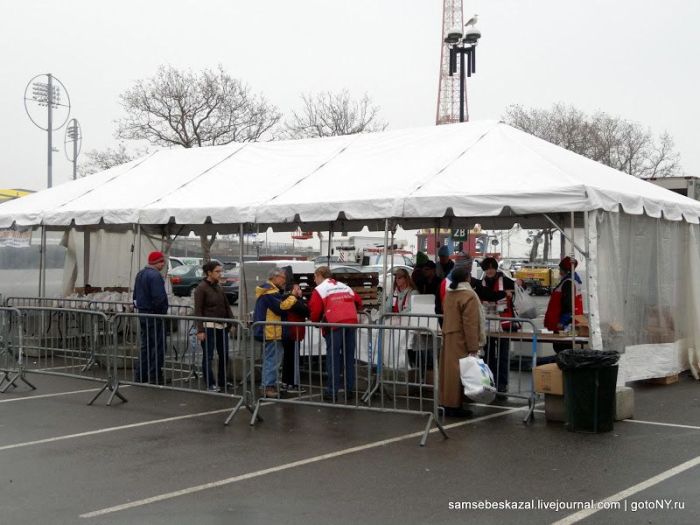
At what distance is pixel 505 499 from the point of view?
6383 mm

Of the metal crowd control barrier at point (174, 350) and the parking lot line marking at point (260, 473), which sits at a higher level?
the metal crowd control barrier at point (174, 350)

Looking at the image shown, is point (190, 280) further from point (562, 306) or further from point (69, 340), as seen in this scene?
point (562, 306)

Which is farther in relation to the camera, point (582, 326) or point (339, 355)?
point (582, 326)

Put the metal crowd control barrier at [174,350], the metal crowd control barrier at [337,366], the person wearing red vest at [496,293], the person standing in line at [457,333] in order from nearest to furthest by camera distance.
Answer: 1. the person standing in line at [457,333]
2. the metal crowd control barrier at [337,366]
3. the metal crowd control barrier at [174,350]
4. the person wearing red vest at [496,293]

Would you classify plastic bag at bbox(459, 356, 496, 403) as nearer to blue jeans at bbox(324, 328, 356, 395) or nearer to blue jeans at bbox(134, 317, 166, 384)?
blue jeans at bbox(324, 328, 356, 395)

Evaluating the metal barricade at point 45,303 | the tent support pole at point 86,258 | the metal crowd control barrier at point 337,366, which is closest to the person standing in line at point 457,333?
the metal crowd control barrier at point 337,366

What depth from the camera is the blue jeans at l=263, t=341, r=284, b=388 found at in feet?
34.4

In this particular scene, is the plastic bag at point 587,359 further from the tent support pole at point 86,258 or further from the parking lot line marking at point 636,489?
the tent support pole at point 86,258

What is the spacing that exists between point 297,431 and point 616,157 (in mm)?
45794

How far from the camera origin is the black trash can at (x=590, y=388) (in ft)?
28.6

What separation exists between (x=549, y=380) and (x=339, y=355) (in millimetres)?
2618

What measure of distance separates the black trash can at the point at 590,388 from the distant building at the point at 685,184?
10.9 m

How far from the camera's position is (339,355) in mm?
10398

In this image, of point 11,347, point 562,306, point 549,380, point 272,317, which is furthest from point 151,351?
point 562,306
